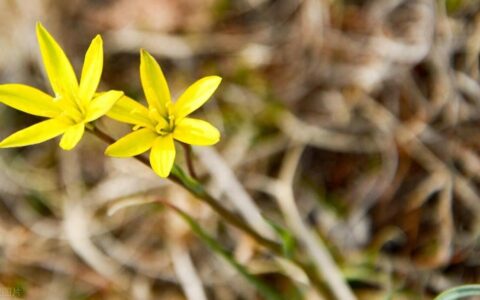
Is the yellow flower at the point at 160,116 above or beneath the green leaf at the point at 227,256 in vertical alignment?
above

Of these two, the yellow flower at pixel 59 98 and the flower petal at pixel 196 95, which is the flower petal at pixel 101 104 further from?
the flower petal at pixel 196 95

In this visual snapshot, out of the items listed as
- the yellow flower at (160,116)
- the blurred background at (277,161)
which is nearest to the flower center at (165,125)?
the yellow flower at (160,116)

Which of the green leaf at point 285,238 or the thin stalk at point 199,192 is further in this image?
the green leaf at point 285,238

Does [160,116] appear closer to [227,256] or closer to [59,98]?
[59,98]

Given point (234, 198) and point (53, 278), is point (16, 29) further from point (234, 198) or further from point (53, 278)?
point (234, 198)

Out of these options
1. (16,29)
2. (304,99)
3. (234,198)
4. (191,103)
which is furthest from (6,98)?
(16,29)
